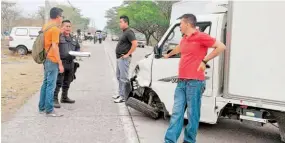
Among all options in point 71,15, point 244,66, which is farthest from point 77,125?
point 71,15

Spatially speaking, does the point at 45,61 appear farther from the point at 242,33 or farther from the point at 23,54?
the point at 23,54

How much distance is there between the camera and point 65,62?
7082 millimetres

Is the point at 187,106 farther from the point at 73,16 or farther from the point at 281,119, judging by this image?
the point at 73,16

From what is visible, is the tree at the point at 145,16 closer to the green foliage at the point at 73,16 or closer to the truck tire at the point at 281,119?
the green foliage at the point at 73,16

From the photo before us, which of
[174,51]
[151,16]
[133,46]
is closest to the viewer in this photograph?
[174,51]

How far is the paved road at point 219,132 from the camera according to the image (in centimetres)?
530

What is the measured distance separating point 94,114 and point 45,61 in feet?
4.22

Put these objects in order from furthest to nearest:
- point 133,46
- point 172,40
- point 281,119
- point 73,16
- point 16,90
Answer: point 73,16
point 16,90
point 133,46
point 172,40
point 281,119

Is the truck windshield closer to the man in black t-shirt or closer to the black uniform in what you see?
the man in black t-shirt

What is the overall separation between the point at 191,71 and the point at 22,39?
1799 cm

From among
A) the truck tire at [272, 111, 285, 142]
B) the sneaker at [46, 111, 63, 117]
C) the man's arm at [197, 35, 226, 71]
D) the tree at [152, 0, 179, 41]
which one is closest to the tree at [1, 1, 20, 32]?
the tree at [152, 0, 179, 41]

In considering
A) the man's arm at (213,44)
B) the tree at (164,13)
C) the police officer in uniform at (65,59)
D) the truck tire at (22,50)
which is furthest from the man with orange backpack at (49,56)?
the tree at (164,13)

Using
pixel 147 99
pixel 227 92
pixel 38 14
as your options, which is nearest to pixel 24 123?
pixel 147 99

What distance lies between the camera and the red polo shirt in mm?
4520
